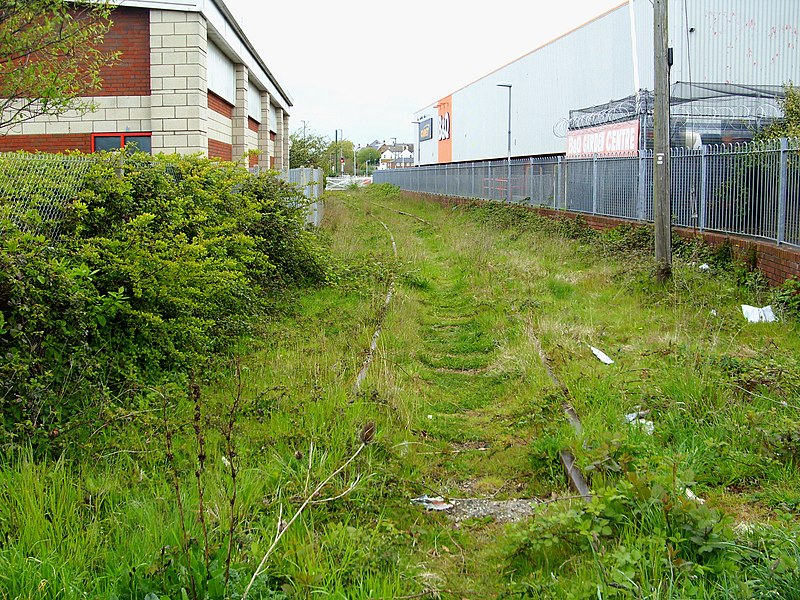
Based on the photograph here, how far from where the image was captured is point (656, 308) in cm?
1184

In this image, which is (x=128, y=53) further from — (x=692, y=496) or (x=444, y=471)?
(x=692, y=496)

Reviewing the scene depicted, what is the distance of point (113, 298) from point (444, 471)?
2964 mm

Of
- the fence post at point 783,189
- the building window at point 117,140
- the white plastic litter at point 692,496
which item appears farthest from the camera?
the building window at point 117,140

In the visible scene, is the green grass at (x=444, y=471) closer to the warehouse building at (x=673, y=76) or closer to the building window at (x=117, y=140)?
the building window at (x=117, y=140)

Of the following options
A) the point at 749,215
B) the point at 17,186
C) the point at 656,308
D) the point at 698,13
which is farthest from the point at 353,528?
the point at 698,13

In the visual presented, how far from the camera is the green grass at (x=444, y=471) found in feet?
13.4

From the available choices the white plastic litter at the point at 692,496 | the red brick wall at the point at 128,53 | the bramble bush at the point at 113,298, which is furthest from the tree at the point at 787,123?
the white plastic litter at the point at 692,496

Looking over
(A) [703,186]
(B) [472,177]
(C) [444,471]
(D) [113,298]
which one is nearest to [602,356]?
(C) [444,471]

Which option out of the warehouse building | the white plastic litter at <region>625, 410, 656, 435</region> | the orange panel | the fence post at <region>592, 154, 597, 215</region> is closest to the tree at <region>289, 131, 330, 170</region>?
the orange panel

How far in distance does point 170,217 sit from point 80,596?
16.5ft

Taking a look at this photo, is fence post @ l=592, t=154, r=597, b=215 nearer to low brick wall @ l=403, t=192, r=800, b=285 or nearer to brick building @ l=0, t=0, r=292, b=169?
low brick wall @ l=403, t=192, r=800, b=285

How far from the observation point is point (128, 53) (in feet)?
58.0

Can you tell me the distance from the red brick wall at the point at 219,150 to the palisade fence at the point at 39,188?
11.6m

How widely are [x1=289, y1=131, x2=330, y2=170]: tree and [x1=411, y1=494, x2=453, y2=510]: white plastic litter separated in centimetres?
5484
